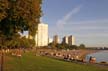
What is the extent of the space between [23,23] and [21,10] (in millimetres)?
2477

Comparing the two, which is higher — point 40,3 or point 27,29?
point 40,3

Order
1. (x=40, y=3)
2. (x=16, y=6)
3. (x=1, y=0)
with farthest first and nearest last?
(x=40, y=3), (x=16, y=6), (x=1, y=0)

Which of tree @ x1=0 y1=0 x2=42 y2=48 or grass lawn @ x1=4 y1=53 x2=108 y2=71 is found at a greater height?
tree @ x1=0 y1=0 x2=42 y2=48

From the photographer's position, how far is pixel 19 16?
75.4ft

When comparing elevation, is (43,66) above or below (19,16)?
below

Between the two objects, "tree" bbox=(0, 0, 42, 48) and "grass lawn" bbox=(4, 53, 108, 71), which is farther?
"grass lawn" bbox=(4, 53, 108, 71)

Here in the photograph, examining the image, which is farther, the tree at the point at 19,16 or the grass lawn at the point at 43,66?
the grass lawn at the point at 43,66

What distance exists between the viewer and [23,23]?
81.1 ft

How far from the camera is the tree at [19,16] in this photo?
72.2 ft

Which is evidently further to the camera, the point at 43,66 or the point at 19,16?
the point at 43,66

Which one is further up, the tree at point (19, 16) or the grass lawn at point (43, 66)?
the tree at point (19, 16)

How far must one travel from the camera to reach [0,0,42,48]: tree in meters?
22.0

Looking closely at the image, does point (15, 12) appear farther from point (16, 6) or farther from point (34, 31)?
point (34, 31)

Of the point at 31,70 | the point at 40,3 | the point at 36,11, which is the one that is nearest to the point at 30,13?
the point at 36,11
